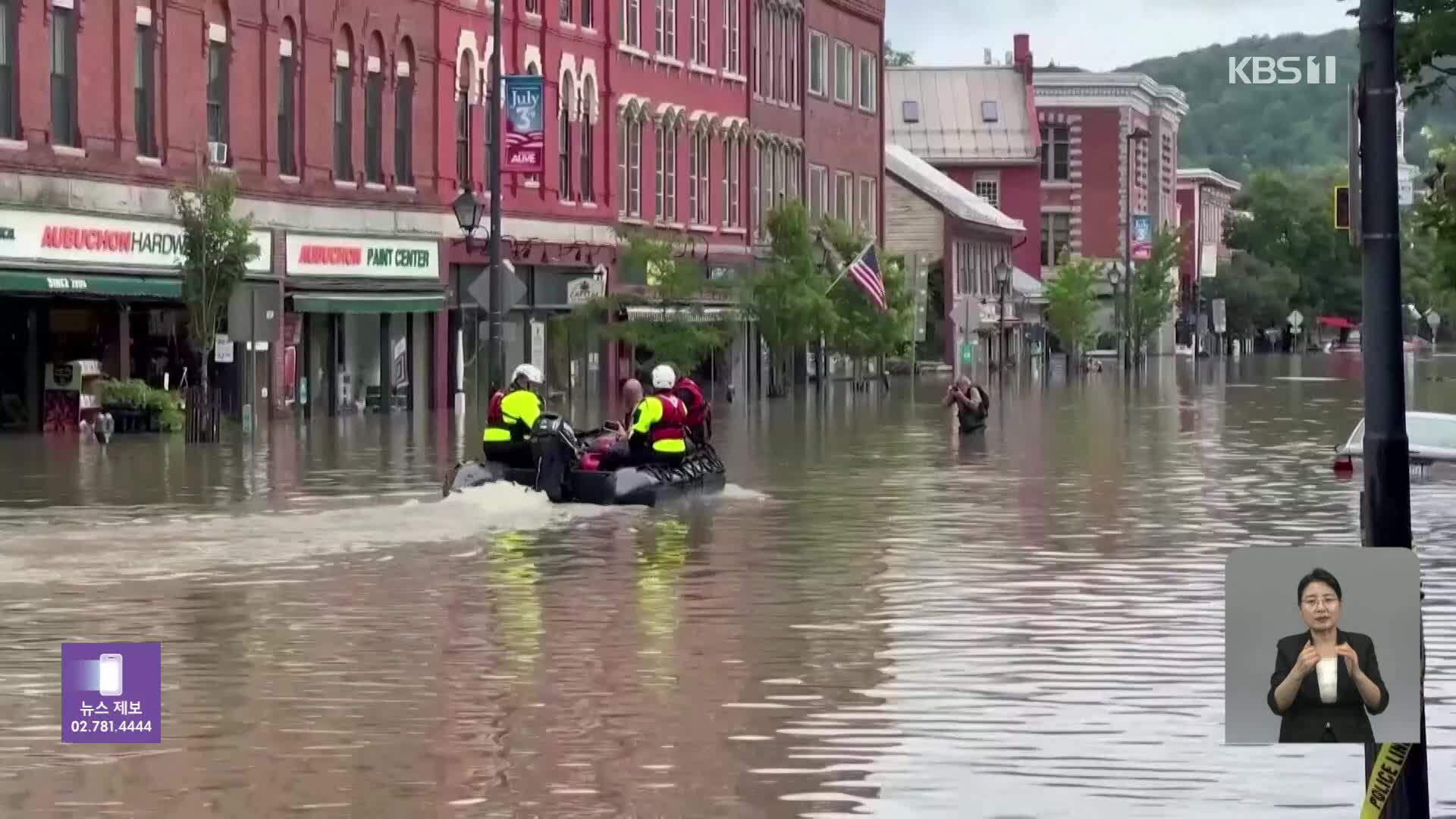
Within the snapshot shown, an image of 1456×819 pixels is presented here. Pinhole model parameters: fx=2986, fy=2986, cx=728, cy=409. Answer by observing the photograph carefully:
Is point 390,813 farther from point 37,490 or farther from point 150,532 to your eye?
point 37,490

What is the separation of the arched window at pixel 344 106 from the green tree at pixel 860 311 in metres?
21.0

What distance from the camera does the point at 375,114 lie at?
196 ft

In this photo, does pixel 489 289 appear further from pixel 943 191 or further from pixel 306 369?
pixel 943 191

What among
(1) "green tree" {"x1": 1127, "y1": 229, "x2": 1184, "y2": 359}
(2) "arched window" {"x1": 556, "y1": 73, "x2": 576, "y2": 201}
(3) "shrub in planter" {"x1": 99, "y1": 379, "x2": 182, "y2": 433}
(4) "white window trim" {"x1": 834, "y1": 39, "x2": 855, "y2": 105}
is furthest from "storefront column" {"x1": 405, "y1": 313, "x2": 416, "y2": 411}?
(1) "green tree" {"x1": 1127, "y1": 229, "x2": 1184, "y2": 359}

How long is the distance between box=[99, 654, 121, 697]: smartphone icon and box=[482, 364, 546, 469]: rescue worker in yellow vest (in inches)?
608

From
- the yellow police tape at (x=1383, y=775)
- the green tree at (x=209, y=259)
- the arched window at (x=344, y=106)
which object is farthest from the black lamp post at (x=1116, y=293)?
the yellow police tape at (x=1383, y=775)

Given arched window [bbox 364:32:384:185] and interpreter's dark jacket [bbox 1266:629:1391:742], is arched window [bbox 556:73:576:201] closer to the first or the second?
arched window [bbox 364:32:384:185]

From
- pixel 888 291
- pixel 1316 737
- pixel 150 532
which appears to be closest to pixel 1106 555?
pixel 150 532

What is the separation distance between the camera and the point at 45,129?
46.3m

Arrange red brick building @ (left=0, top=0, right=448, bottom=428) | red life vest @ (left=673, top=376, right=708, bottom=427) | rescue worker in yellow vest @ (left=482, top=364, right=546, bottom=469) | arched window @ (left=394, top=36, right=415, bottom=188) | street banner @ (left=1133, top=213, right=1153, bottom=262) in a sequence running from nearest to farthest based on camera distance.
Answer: rescue worker in yellow vest @ (left=482, top=364, right=546, bottom=469) < red life vest @ (left=673, top=376, right=708, bottom=427) < red brick building @ (left=0, top=0, right=448, bottom=428) < arched window @ (left=394, top=36, right=415, bottom=188) < street banner @ (left=1133, top=213, right=1153, bottom=262)

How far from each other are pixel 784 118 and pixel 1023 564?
65.0m

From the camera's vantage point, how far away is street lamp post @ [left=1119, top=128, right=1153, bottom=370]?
402 feet

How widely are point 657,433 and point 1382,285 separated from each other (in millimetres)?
19554

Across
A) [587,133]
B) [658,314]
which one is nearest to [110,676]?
[658,314]
